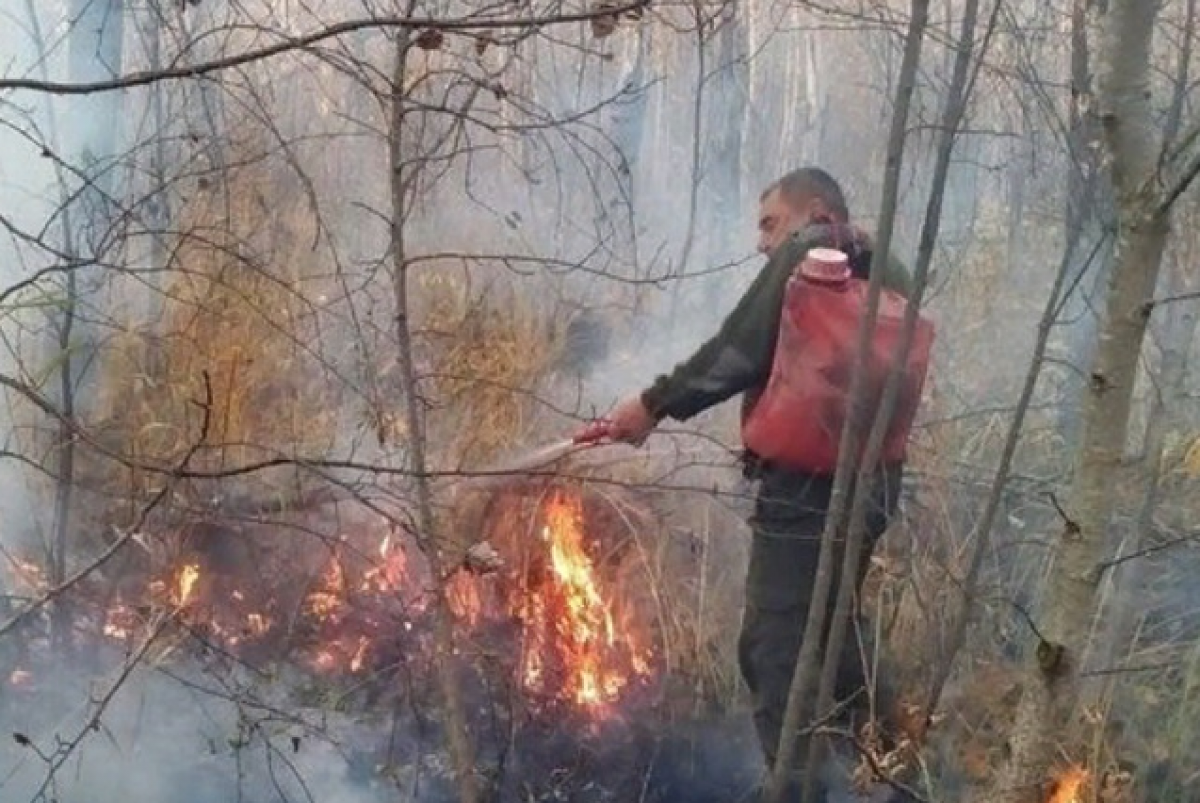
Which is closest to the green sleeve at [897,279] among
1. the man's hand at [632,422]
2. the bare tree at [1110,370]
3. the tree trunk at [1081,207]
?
the tree trunk at [1081,207]

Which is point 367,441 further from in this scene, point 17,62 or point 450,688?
point 450,688

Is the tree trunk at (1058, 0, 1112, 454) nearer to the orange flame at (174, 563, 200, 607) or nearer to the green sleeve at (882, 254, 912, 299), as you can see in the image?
the green sleeve at (882, 254, 912, 299)

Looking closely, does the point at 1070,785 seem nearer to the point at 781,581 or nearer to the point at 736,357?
the point at 781,581

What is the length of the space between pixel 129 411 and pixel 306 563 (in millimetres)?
1126

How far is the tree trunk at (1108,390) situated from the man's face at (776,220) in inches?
80.6

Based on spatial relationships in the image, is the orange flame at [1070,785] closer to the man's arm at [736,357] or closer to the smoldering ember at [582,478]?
the smoldering ember at [582,478]

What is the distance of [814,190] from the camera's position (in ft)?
14.7

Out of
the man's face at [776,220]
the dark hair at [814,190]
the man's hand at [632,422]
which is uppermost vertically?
the dark hair at [814,190]

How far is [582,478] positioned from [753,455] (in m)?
1.11

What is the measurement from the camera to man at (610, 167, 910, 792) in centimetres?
429

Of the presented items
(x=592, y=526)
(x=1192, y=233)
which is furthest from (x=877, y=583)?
(x=1192, y=233)

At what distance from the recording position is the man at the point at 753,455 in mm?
4293

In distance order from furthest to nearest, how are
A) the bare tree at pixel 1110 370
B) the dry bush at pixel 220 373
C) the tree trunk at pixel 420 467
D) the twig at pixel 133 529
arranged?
1. the dry bush at pixel 220 373
2. the tree trunk at pixel 420 467
3. the twig at pixel 133 529
4. the bare tree at pixel 1110 370

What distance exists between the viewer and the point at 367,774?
4816mm
